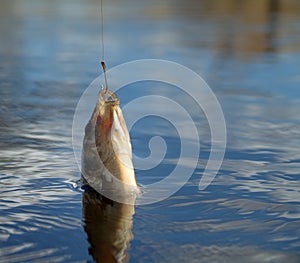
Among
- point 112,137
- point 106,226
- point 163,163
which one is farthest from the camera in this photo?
point 163,163

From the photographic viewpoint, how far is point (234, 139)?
22.0 ft

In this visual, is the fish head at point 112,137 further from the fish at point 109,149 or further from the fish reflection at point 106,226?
the fish reflection at point 106,226

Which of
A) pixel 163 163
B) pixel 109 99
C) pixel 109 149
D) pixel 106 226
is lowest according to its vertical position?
pixel 106 226

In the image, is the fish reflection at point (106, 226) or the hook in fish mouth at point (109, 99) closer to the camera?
the fish reflection at point (106, 226)

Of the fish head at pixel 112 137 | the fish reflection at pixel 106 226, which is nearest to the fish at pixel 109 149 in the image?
the fish head at pixel 112 137

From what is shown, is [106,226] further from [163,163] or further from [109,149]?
[163,163]

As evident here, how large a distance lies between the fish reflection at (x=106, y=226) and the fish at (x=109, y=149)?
0.34ft

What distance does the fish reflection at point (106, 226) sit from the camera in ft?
12.7

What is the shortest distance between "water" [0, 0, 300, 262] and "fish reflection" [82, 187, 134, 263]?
0.01 metres

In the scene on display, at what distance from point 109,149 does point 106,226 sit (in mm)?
590

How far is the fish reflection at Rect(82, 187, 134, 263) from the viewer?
3.88 meters

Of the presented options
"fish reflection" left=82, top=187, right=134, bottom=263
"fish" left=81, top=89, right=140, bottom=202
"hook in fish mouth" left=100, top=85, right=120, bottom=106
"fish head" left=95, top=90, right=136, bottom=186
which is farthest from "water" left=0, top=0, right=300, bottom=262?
"hook in fish mouth" left=100, top=85, right=120, bottom=106

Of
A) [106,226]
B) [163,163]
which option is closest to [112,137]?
[106,226]

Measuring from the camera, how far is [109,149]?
470 cm
